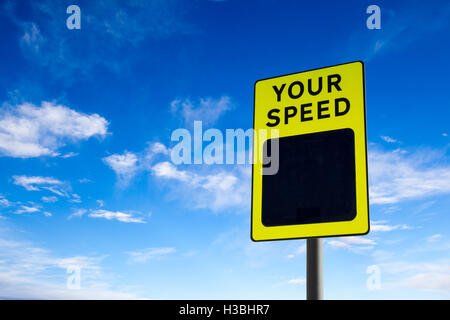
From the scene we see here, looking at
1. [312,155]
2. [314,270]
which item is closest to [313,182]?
[312,155]

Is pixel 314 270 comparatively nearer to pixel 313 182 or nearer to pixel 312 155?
pixel 313 182

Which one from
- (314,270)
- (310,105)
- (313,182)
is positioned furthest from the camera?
(310,105)

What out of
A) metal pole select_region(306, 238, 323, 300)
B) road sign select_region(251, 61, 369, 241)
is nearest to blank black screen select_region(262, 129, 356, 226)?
road sign select_region(251, 61, 369, 241)

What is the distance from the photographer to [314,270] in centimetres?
253

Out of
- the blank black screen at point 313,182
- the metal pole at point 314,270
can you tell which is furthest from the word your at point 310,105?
the metal pole at point 314,270

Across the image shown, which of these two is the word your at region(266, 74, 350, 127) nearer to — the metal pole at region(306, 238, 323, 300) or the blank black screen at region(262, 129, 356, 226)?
the blank black screen at region(262, 129, 356, 226)

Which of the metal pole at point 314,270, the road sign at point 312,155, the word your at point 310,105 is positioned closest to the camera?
the metal pole at point 314,270

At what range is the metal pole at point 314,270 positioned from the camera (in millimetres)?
2465

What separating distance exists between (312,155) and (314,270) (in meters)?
0.78

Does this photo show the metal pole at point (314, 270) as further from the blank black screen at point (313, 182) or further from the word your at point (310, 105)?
the word your at point (310, 105)

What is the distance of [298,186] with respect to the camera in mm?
2729

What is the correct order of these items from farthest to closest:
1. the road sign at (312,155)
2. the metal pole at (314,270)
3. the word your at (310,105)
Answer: the word your at (310,105), the road sign at (312,155), the metal pole at (314,270)
